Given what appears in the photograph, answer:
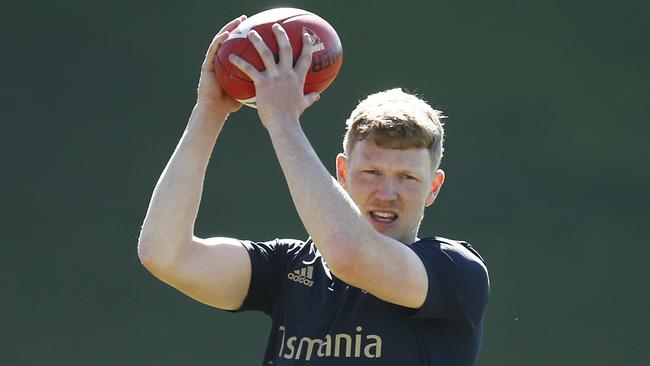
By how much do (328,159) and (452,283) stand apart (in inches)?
128

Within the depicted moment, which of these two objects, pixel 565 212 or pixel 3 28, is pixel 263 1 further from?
pixel 565 212

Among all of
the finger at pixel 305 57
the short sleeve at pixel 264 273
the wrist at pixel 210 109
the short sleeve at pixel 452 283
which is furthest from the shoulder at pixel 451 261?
the wrist at pixel 210 109

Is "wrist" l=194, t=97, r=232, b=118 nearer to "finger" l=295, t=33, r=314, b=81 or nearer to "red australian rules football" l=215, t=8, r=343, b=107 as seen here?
"red australian rules football" l=215, t=8, r=343, b=107

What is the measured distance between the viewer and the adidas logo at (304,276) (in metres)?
2.75

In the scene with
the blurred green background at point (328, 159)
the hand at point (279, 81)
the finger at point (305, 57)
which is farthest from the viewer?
the blurred green background at point (328, 159)

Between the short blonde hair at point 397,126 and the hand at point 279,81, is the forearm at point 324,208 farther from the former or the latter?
the short blonde hair at point 397,126

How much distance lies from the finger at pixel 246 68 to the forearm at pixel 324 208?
0.21m

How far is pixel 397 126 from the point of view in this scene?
269 centimetres

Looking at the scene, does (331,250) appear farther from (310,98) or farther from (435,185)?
(435,185)

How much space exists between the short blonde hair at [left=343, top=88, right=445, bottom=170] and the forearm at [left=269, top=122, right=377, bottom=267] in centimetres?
35

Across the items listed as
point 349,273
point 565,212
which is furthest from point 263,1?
point 349,273

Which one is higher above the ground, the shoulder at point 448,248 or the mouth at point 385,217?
the mouth at point 385,217

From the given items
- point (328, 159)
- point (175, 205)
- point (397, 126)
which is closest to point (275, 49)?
point (397, 126)

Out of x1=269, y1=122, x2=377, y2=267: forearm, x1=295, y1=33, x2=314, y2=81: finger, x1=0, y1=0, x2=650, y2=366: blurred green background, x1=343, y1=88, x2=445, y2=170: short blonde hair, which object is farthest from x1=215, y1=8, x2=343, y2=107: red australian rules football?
x1=0, y1=0, x2=650, y2=366: blurred green background
